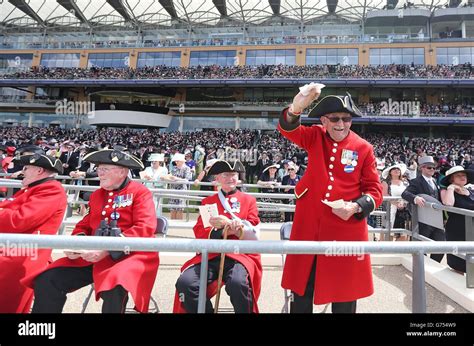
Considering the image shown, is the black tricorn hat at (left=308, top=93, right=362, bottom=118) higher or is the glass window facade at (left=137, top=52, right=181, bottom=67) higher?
the glass window facade at (left=137, top=52, right=181, bottom=67)

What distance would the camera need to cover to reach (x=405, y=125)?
30281mm

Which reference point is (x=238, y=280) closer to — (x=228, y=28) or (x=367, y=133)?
(x=367, y=133)

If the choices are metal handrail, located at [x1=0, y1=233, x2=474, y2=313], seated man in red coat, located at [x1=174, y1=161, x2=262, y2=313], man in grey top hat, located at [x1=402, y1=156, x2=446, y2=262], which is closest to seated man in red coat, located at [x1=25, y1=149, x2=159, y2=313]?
seated man in red coat, located at [x1=174, y1=161, x2=262, y2=313]

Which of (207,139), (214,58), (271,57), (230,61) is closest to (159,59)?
(214,58)

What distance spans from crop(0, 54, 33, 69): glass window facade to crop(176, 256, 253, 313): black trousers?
47.8 m

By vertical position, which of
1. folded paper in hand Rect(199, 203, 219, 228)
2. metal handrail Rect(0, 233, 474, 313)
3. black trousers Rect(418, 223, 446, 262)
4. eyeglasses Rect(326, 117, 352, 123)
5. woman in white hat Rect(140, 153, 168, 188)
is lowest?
black trousers Rect(418, 223, 446, 262)

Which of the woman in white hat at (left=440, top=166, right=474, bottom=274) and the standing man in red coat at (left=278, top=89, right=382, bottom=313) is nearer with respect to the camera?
the standing man in red coat at (left=278, top=89, right=382, bottom=313)

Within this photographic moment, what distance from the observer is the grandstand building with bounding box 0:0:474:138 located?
30.6 m

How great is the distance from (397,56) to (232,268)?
3708 cm

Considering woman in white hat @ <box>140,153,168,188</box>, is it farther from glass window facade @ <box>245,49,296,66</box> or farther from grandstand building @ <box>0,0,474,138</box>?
glass window facade @ <box>245,49,296,66</box>

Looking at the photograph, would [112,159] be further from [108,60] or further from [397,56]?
[108,60]

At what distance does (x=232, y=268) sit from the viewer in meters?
2.30
